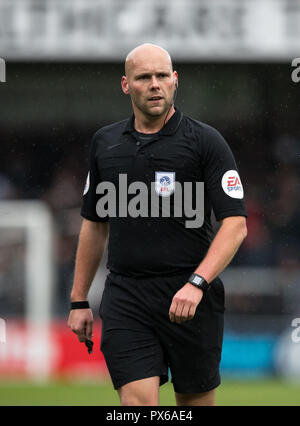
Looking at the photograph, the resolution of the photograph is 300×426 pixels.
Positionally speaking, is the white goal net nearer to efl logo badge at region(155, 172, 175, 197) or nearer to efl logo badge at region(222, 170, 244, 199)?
efl logo badge at region(155, 172, 175, 197)

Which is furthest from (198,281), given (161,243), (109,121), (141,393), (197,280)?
(109,121)

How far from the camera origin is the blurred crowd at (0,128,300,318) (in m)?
13.5

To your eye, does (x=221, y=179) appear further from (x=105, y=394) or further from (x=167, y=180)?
(x=105, y=394)

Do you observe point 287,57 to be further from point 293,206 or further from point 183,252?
point 183,252

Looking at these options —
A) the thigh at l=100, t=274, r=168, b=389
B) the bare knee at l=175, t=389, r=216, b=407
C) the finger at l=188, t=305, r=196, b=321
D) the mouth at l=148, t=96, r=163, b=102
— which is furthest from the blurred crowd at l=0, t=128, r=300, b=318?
the finger at l=188, t=305, r=196, b=321

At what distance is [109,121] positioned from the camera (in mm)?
15766

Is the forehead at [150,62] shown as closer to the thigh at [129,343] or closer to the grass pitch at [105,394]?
the thigh at [129,343]

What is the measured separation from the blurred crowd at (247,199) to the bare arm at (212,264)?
8631 mm

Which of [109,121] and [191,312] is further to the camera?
[109,121]

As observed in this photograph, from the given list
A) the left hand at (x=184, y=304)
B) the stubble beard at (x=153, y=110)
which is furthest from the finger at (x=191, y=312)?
the stubble beard at (x=153, y=110)

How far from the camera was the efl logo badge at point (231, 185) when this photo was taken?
4.44 meters

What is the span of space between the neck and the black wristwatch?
779 millimetres

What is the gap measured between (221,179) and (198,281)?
0.50 meters

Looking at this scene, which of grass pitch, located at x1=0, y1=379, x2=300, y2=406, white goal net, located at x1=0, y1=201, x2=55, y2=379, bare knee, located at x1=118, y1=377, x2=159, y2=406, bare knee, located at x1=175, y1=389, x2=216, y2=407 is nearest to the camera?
bare knee, located at x1=118, y1=377, x2=159, y2=406
